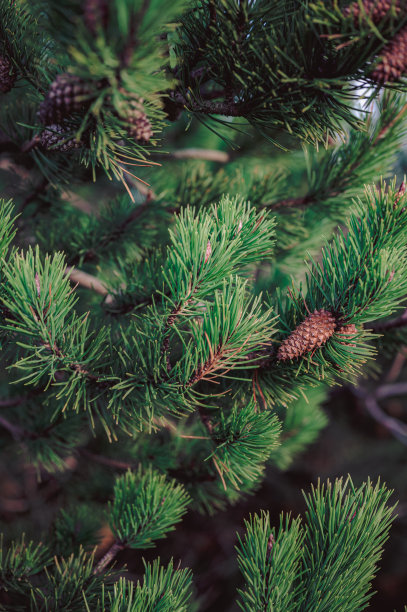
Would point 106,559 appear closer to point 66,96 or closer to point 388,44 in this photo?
point 66,96

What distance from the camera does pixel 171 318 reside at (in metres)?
0.39

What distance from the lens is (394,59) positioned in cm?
33

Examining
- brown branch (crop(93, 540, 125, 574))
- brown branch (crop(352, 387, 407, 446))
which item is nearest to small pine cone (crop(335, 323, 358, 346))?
brown branch (crop(93, 540, 125, 574))

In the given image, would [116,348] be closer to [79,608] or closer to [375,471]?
[79,608]

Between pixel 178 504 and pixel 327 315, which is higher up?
pixel 327 315

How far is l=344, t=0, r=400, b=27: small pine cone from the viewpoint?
1.05 ft

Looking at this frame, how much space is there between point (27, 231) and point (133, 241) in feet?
0.76

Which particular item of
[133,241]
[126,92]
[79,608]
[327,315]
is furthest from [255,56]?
[79,608]

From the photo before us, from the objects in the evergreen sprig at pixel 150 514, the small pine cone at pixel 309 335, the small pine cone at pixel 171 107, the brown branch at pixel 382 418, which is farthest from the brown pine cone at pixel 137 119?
the brown branch at pixel 382 418

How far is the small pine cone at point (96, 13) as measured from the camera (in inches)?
10.2

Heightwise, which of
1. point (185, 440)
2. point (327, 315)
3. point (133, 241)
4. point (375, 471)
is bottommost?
point (375, 471)

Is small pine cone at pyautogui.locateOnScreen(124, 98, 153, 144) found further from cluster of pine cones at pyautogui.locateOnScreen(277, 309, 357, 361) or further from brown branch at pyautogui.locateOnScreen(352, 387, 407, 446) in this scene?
brown branch at pyautogui.locateOnScreen(352, 387, 407, 446)

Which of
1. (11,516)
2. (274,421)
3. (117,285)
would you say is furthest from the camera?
(11,516)

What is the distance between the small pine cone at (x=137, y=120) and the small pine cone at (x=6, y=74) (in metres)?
0.21
